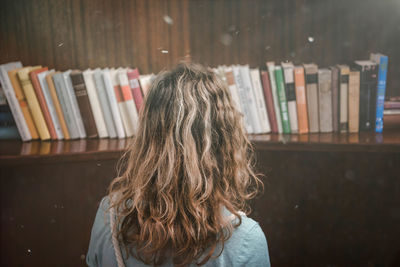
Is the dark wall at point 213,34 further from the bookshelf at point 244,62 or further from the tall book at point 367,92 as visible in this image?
the tall book at point 367,92

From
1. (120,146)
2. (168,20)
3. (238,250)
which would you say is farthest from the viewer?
(168,20)

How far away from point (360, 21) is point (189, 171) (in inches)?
48.9

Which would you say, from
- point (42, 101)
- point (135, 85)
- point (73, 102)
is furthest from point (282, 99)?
point (42, 101)

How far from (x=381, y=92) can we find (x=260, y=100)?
44cm

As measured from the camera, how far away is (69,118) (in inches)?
64.3

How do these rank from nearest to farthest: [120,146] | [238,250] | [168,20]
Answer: [238,250] < [120,146] < [168,20]

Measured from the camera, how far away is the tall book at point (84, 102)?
160 cm

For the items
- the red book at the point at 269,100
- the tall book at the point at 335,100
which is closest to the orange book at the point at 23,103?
the red book at the point at 269,100

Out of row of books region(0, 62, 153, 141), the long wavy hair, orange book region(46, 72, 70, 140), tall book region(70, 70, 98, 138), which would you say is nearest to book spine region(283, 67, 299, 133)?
row of books region(0, 62, 153, 141)

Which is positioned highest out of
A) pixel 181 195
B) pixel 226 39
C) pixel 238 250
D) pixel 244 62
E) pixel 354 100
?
pixel 226 39

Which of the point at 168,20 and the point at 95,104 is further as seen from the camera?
the point at 168,20

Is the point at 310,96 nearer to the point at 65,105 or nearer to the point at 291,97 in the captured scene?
the point at 291,97

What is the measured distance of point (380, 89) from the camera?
5.24 feet

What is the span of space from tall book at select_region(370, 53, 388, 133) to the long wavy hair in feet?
2.63
